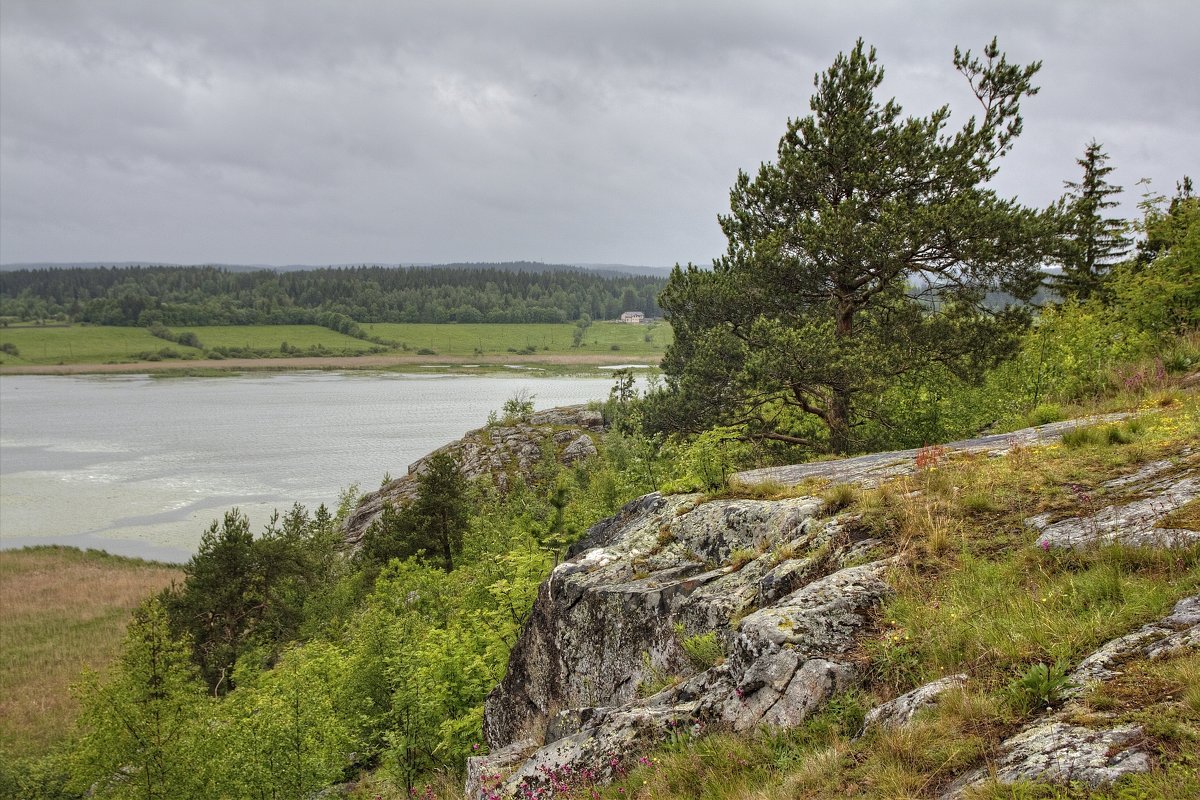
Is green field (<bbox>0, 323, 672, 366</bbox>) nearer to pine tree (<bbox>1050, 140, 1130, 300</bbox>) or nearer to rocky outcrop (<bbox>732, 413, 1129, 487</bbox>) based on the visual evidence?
pine tree (<bbox>1050, 140, 1130, 300</bbox>)

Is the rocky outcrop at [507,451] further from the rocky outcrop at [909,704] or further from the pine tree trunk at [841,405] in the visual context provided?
the rocky outcrop at [909,704]

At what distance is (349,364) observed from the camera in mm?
150500

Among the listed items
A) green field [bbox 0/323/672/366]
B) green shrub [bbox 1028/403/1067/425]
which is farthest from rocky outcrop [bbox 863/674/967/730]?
green field [bbox 0/323/672/366]

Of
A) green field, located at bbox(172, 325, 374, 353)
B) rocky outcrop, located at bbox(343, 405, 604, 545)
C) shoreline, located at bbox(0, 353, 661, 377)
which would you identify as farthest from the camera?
green field, located at bbox(172, 325, 374, 353)

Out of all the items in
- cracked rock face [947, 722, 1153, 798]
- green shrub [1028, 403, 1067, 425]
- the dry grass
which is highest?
green shrub [1028, 403, 1067, 425]

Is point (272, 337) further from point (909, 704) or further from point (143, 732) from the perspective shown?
point (909, 704)

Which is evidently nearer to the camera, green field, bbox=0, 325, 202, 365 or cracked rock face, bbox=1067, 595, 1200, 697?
cracked rock face, bbox=1067, 595, 1200, 697

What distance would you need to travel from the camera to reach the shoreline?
142 m

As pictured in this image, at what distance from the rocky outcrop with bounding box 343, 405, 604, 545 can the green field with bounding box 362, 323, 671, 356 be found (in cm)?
11775

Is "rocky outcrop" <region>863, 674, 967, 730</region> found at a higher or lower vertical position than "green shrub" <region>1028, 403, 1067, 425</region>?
lower

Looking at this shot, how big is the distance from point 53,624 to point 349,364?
399 feet

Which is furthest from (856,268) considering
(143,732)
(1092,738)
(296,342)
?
(296,342)

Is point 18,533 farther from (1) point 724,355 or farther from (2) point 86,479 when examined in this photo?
(1) point 724,355

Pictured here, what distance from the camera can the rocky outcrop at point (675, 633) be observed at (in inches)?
196
